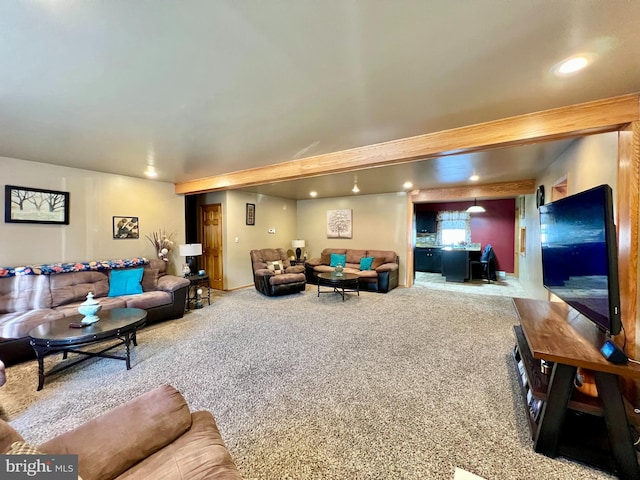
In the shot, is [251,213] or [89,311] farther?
[251,213]

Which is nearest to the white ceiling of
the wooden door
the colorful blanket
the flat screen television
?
the flat screen television

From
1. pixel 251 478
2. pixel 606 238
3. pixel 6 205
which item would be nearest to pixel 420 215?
pixel 606 238

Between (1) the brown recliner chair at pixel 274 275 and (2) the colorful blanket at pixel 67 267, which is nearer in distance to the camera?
(2) the colorful blanket at pixel 67 267

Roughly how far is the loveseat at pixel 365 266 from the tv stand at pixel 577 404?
403cm

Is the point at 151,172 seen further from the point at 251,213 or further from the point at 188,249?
the point at 251,213

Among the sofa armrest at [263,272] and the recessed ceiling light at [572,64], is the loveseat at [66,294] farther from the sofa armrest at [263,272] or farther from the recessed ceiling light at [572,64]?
the recessed ceiling light at [572,64]

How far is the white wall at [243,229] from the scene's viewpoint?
6.12 meters

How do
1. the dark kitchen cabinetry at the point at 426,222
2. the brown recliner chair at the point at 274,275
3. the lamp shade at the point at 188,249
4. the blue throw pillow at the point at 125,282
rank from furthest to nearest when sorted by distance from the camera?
the dark kitchen cabinetry at the point at 426,222 < the brown recliner chair at the point at 274,275 < the lamp shade at the point at 188,249 < the blue throw pillow at the point at 125,282

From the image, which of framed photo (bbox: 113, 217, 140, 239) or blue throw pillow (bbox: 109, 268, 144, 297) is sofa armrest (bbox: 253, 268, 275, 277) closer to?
blue throw pillow (bbox: 109, 268, 144, 297)

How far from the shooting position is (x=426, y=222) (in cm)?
920

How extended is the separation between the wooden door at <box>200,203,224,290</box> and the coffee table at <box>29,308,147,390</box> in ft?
10.8

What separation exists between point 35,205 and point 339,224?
598cm

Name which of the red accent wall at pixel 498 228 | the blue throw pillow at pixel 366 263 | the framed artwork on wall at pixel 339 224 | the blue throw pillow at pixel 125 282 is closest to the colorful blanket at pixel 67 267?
the blue throw pillow at pixel 125 282

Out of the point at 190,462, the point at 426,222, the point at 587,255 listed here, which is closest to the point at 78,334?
the point at 190,462
